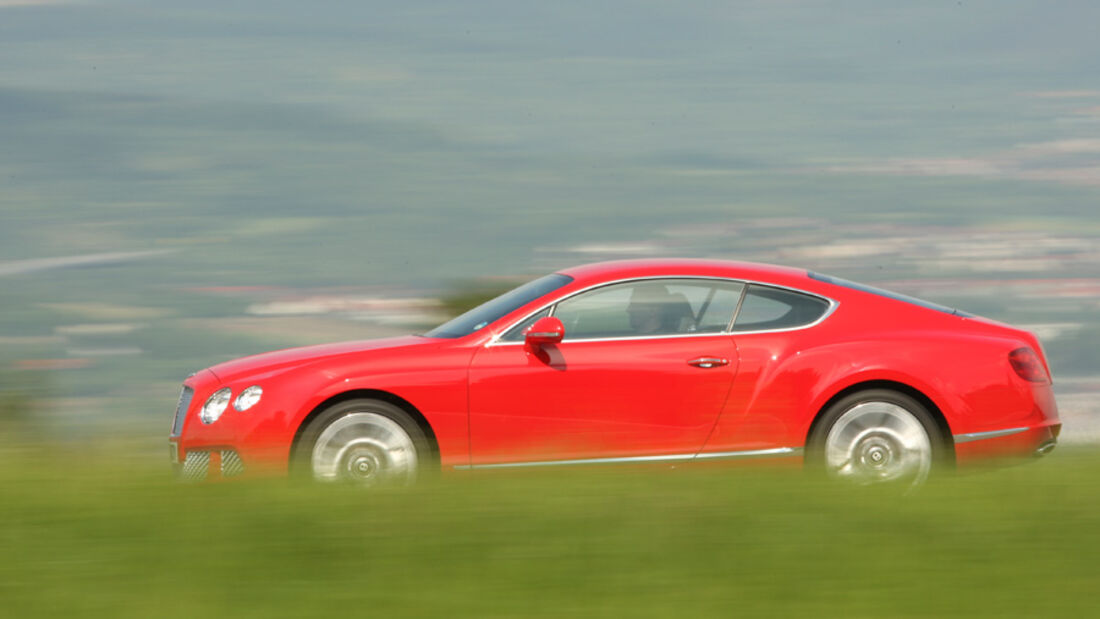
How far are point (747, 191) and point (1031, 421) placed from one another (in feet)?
239

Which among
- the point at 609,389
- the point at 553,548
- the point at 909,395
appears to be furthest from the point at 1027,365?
the point at 553,548

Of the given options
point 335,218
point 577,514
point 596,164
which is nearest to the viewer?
point 577,514

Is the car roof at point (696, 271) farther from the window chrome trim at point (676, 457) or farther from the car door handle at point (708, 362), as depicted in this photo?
the window chrome trim at point (676, 457)

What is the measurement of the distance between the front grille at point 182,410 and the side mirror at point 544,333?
176cm

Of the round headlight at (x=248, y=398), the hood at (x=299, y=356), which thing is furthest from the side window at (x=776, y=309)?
the round headlight at (x=248, y=398)

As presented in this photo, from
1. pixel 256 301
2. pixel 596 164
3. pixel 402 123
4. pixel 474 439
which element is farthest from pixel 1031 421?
pixel 402 123

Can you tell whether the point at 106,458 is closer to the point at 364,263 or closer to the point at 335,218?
the point at 364,263

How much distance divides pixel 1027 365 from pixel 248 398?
3900mm

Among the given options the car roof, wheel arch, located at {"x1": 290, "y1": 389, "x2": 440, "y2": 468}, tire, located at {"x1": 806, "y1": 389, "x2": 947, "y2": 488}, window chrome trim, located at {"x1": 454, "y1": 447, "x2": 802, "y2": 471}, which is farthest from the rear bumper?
wheel arch, located at {"x1": 290, "y1": 389, "x2": 440, "y2": 468}

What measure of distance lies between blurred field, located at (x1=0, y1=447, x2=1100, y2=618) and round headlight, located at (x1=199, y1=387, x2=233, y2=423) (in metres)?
1.76

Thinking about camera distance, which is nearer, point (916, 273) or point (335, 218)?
point (916, 273)

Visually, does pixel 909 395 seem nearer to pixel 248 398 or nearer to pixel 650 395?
pixel 650 395

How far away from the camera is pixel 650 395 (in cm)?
655

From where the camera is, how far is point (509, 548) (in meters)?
4.07
